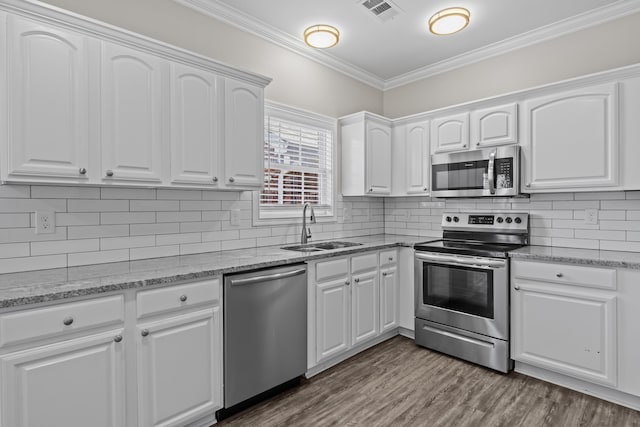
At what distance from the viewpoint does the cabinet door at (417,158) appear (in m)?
3.69

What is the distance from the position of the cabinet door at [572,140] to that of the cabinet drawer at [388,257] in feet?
4.14

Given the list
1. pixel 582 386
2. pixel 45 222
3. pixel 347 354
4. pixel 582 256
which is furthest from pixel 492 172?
pixel 45 222

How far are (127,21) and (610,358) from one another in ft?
12.8

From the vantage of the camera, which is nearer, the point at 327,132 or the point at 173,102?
the point at 173,102

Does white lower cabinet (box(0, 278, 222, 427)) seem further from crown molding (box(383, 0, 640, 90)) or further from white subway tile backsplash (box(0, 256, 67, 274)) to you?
crown molding (box(383, 0, 640, 90))

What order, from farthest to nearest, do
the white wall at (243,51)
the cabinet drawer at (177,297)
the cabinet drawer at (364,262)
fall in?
the cabinet drawer at (364,262)
the white wall at (243,51)
the cabinet drawer at (177,297)

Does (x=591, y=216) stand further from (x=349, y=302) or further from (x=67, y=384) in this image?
(x=67, y=384)

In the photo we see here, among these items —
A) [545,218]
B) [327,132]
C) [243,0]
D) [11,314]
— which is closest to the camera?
[11,314]

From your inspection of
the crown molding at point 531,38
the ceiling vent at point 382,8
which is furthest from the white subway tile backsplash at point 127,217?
the crown molding at point 531,38

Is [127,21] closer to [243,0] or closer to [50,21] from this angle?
[50,21]

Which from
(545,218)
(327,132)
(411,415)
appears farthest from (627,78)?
(411,415)

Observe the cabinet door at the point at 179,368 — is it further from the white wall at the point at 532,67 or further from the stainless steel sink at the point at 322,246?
the white wall at the point at 532,67

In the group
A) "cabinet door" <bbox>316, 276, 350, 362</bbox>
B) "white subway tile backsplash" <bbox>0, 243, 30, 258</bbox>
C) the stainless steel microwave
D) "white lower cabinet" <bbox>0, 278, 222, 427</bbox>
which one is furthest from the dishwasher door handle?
the stainless steel microwave

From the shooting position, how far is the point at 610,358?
2.37 meters
